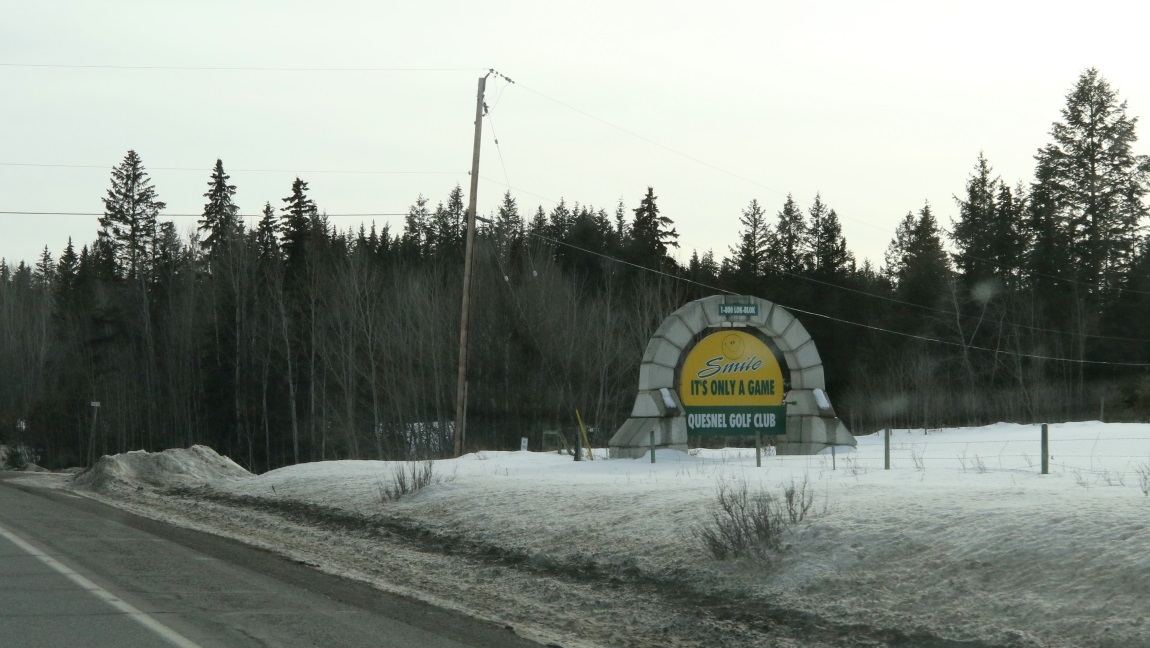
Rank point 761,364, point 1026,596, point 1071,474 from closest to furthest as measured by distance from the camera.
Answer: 1. point 1026,596
2. point 1071,474
3. point 761,364

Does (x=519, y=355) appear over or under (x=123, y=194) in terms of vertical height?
under

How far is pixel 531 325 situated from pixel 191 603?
49173 mm

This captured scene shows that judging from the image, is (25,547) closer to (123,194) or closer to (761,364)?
(761,364)

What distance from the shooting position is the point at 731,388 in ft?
88.4

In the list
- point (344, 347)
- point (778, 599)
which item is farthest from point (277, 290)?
point (778, 599)

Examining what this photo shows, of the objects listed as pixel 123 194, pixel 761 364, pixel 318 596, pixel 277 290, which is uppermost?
pixel 123 194

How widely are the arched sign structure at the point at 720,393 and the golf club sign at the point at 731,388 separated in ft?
0.08

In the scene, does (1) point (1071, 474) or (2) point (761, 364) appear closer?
(1) point (1071, 474)

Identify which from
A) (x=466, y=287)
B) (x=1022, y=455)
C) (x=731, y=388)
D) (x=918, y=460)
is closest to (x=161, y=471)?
(x=466, y=287)

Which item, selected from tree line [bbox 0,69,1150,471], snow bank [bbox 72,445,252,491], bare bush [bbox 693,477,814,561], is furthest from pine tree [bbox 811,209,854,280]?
bare bush [bbox 693,477,814,561]

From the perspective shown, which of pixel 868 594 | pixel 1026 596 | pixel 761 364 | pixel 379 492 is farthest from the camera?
pixel 761 364

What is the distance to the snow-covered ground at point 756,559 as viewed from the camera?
8.28 meters

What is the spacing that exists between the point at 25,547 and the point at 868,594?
402 inches

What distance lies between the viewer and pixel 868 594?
9.07 metres
